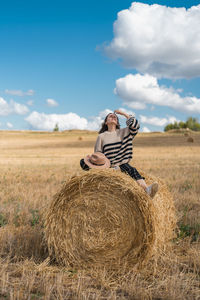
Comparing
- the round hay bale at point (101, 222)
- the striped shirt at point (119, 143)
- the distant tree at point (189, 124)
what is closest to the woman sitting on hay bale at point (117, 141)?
the striped shirt at point (119, 143)

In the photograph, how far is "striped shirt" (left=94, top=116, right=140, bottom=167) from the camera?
5242 mm

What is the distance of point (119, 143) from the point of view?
5.35 metres

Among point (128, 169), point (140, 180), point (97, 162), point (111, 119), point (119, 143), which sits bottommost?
point (140, 180)

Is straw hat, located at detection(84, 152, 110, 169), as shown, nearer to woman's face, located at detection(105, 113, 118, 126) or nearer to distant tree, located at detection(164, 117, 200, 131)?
woman's face, located at detection(105, 113, 118, 126)

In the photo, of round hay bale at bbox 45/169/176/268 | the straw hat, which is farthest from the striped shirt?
round hay bale at bbox 45/169/176/268

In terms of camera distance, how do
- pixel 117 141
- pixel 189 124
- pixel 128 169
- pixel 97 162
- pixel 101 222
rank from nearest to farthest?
pixel 101 222
pixel 97 162
pixel 128 169
pixel 117 141
pixel 189 124

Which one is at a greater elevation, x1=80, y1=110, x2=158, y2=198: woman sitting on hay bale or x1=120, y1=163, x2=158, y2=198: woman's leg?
x1=80, y1=110, x2=158, y2=198: woman sitting on hay bale

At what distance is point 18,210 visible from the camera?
6574mm

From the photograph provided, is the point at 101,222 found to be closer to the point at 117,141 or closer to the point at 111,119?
the point at 117,141

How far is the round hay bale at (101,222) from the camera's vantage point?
4.14 m

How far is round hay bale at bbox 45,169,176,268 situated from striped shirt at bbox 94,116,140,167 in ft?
3.20

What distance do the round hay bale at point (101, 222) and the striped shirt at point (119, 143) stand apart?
0.97 metres

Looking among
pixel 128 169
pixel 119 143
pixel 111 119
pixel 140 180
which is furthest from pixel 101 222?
pixel 111 119

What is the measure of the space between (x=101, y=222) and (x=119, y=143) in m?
1.55
